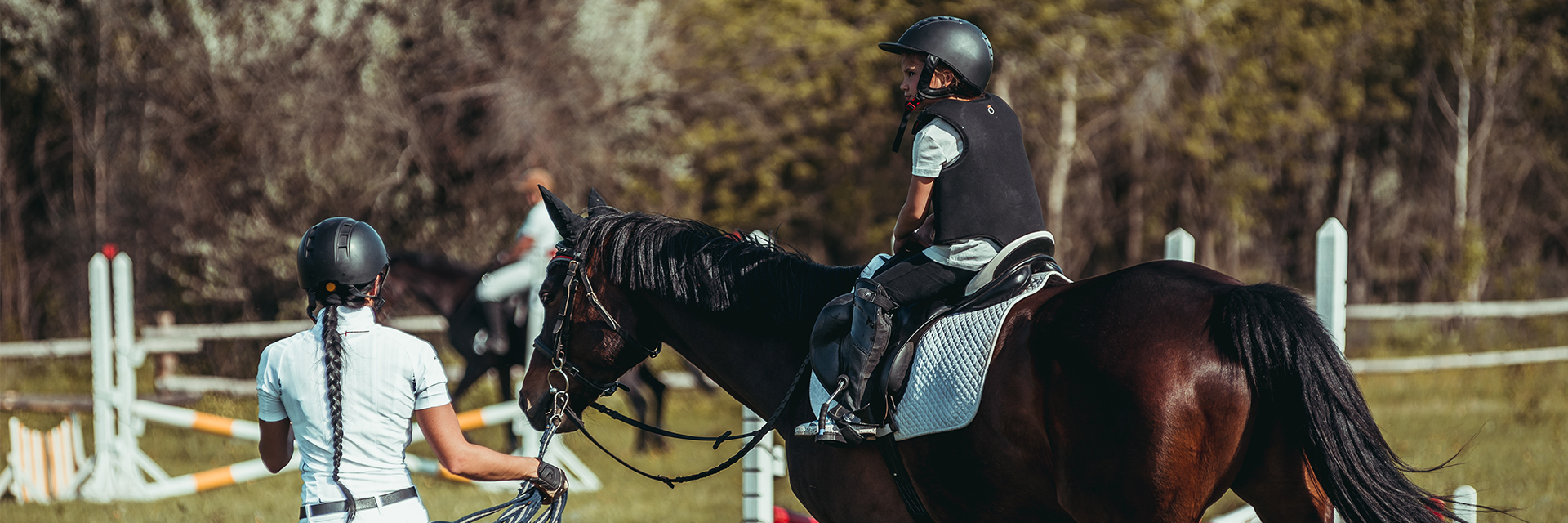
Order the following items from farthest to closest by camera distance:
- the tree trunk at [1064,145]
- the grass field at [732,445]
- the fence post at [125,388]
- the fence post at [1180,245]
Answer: the tree trunk at [1064,145]
the fence post at [125,388]
the grass field at [732,445]
the fence post at [1180,245]

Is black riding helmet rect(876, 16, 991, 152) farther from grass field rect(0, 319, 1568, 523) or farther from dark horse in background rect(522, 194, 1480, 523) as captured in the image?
grass field rect(0, 319, 1568, 523)

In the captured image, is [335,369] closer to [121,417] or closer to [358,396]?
[358,396]

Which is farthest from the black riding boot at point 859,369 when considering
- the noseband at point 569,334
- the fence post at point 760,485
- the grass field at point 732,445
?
the fence post at point 760,485

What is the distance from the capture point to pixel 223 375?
45.1ft

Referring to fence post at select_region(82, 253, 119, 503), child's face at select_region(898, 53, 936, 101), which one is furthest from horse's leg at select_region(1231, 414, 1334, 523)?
fence post at select_region(82, 253, 119, 503)

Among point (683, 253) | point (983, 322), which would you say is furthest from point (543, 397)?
point (983, 322)

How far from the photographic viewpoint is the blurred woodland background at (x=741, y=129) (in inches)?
561

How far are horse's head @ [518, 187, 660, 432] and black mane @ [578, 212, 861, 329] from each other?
61 millimetres

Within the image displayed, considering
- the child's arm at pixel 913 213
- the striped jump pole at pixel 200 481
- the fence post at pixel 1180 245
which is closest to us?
the child's arm at pixel 913 213

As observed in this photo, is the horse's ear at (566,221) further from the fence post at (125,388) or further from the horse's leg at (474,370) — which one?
the horse's leg at (474,370)

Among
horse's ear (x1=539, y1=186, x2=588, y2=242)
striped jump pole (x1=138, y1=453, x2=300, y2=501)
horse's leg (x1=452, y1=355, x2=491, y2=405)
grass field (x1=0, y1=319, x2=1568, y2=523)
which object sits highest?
horse's ear (x1=539, y1=186, x2=588, y2=242)

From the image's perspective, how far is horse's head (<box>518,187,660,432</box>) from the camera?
161 inches

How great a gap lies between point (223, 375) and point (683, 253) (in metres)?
11.7

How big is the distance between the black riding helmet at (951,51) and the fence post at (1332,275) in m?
1.65
